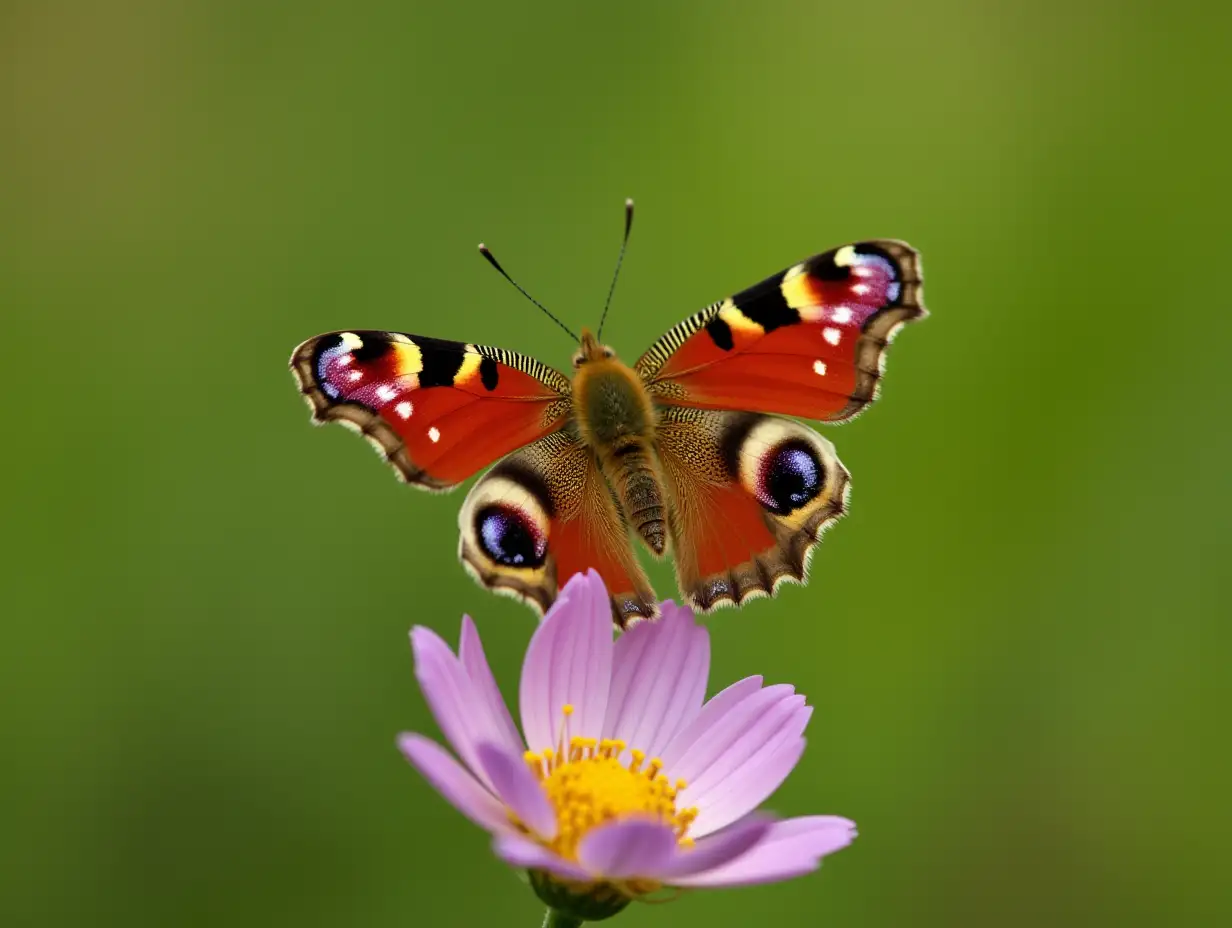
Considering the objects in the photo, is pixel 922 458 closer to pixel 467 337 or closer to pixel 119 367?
pixel 467 337

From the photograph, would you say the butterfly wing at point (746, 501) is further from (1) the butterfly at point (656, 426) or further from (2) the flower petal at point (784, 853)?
(2) the flower petal at point (784, 853)

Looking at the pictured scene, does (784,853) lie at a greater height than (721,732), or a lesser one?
lesser

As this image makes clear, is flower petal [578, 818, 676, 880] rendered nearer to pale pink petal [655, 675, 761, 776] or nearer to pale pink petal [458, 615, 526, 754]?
pale pink petal [458, 615, 526, 754]

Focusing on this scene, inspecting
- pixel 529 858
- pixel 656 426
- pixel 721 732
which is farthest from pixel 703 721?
pixel 656 426

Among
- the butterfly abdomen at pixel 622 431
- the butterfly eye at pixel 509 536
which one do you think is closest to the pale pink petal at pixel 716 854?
the butterfly eye at pixel 509 536

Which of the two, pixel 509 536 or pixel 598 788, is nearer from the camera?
pixel 598 788

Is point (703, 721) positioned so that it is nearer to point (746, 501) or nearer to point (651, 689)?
point (651, 689)
